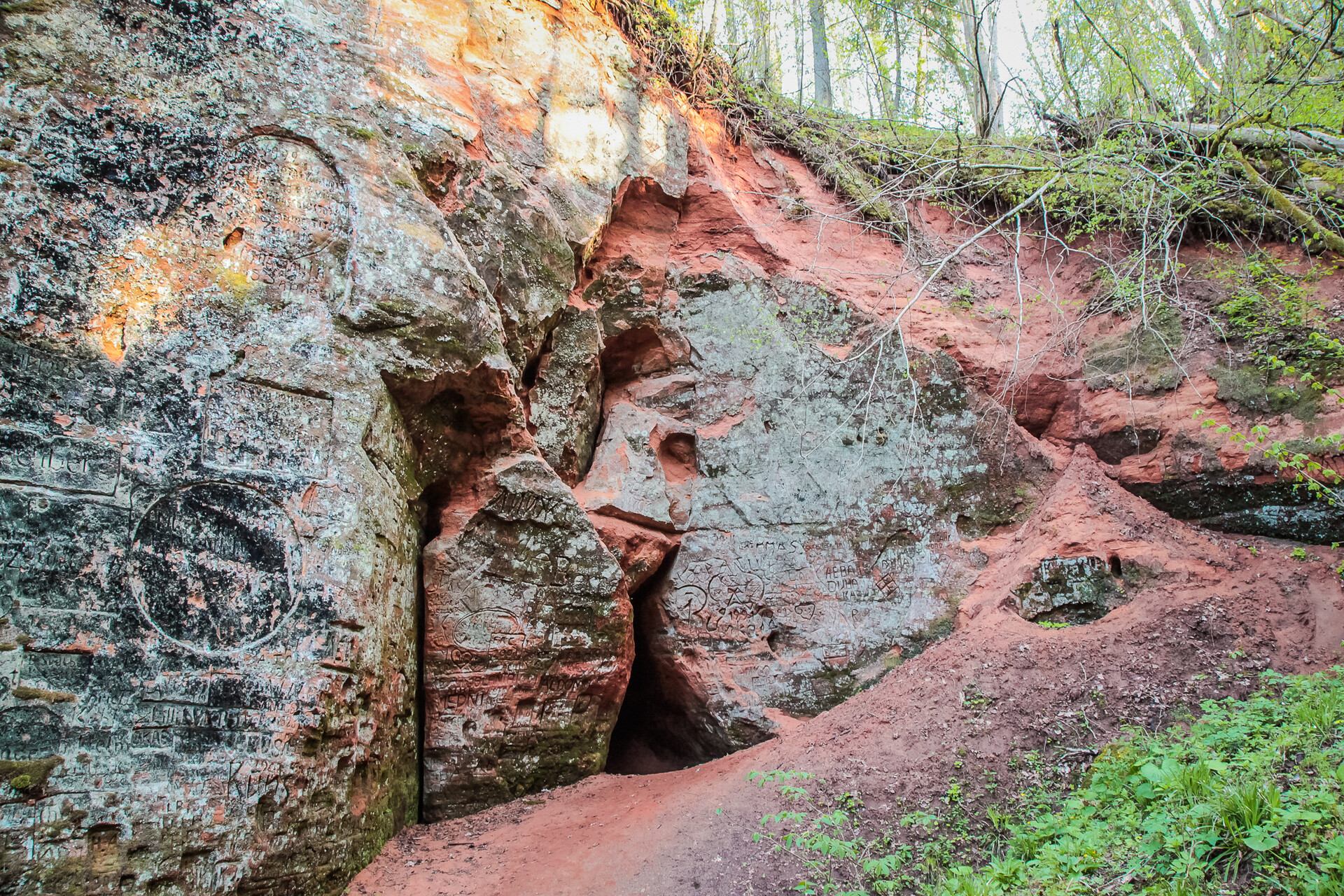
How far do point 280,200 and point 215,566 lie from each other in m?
2.21

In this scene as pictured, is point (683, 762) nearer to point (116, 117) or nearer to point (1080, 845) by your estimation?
point (1080, 845)

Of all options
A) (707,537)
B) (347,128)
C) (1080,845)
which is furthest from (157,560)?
(1080,845)

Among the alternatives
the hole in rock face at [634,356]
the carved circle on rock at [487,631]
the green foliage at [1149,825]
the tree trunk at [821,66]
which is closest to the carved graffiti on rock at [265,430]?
the carved circle on rock at [487,631]

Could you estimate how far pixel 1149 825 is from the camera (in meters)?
3.62

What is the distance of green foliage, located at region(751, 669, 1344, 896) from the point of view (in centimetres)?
317

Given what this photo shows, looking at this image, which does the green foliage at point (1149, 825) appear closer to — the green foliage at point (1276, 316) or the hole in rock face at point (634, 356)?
the green foliage at point (1276, 316)

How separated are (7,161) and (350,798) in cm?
372

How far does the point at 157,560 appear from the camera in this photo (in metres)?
3.96

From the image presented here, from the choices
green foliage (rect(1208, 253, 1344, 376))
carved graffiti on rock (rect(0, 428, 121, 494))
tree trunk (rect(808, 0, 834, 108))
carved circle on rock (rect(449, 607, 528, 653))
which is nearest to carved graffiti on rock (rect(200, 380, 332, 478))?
carved graffiti on rock (rect(0, 428, 121, 494))

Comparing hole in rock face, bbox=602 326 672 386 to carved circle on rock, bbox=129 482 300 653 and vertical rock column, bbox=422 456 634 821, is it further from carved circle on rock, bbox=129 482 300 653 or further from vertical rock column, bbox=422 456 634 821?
carved circle on rock, bbox=129 482 300 653

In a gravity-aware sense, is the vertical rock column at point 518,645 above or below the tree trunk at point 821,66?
below

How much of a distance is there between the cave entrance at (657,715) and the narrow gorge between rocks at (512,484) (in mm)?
40

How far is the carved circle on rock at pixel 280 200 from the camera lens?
186 inches

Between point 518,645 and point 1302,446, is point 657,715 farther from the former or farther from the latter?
point 1302,446
